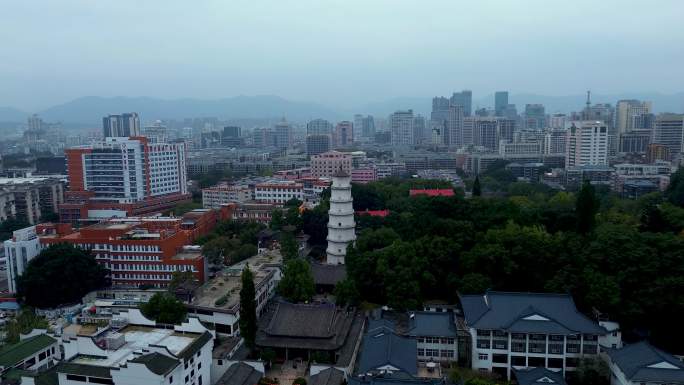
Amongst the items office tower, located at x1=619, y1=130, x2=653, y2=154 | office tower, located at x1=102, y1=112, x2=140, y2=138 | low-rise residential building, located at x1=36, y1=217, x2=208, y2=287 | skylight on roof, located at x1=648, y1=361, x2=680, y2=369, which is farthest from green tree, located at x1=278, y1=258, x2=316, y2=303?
office tower, located at x1=102, y1=112, x2=140, y2=138

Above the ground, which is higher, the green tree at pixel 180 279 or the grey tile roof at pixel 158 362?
the grey tile roof at pixel 158 362

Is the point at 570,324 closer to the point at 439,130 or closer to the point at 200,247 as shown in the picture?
the point at 200,247

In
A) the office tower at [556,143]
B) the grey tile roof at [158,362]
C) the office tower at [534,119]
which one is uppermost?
the office tower at [534,119]

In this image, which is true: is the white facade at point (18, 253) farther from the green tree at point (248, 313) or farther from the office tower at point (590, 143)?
the office tower at point (590, 143)

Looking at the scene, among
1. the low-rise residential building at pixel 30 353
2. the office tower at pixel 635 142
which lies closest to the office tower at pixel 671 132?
the office tower at pixel 635 142

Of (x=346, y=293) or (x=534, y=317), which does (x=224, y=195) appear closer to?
(x=346, y=293)

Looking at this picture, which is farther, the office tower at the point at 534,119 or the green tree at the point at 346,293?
the office tower at the point at 534,119

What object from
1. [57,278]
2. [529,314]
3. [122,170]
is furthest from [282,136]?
[529,314]
